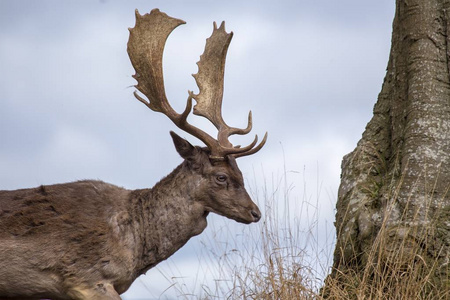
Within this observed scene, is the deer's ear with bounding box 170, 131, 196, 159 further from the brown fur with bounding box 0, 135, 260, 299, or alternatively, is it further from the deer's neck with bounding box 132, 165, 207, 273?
the deer's neck with bounding box 132, 165, 207, 273

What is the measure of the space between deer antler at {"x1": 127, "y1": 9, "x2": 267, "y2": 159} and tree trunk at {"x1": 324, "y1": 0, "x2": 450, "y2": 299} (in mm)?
1253

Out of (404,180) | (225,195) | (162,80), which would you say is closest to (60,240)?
(225,195)

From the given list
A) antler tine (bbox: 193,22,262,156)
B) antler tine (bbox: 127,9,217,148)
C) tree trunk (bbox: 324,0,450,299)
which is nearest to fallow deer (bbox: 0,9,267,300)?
Result: antler tine (bbox: 127,9,217,148)

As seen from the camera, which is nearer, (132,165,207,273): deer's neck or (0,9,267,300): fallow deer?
(0,9,267,300): fallow deer

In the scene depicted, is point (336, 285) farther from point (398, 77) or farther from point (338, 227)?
point (398, 77)

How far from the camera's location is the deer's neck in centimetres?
679

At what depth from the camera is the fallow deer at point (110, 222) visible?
6551 millimetres

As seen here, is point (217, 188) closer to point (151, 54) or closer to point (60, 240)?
point (60, 240)

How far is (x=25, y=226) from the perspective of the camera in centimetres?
669

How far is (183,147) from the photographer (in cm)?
681

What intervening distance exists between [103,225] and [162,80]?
1406mm

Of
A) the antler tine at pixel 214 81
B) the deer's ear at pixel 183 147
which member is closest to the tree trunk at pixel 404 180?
the antler tine at pixel 214 81

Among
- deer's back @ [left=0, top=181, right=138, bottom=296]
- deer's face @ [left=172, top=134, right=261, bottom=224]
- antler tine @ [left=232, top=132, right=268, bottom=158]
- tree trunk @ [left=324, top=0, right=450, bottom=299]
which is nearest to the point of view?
deer's back @ [left=0, top=181, right=138, bottom=296]

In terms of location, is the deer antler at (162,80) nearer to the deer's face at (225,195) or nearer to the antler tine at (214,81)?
the antler tine at (214,81)
